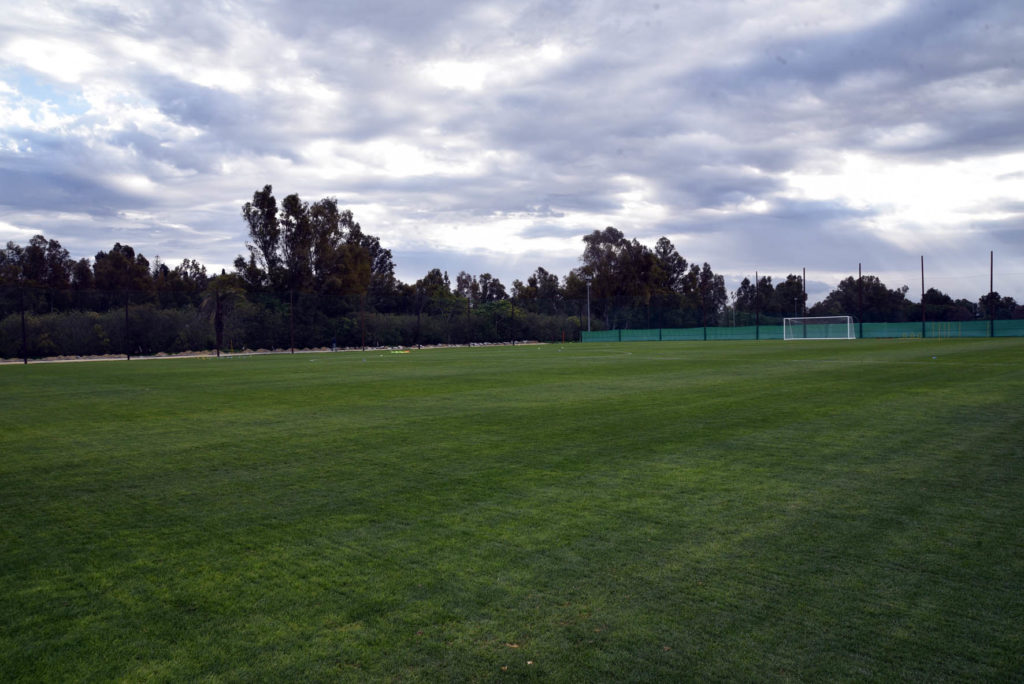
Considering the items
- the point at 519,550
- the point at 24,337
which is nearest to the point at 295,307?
the point at 24,337

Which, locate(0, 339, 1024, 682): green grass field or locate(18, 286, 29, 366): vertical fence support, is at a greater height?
locate(18, 286, 29, 366): vertical fence support

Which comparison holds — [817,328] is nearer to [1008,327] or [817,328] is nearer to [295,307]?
[1008,327]

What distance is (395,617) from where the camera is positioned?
280 cm

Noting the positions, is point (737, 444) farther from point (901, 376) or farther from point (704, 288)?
point (704, 288)

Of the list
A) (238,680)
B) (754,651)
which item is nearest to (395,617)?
(238,680)

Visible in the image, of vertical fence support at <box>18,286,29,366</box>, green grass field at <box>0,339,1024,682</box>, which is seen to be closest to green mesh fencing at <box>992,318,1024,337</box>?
green grass field at <box>0,339,1024,682</box>

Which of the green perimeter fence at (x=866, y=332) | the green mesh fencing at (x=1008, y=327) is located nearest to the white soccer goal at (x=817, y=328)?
the green perimeter fence at (x=866, y=332)

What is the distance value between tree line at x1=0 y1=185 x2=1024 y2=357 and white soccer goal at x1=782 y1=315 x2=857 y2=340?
118 centimetres

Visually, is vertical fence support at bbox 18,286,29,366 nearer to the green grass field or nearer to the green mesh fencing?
the green grass field

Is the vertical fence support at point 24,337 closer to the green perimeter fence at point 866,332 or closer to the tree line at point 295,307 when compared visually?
the tree line at point 295,307

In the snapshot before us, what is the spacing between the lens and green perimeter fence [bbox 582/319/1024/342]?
4122 cm

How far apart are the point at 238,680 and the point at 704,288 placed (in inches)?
3593

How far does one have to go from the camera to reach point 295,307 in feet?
112

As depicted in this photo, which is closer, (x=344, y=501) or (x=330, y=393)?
(x=344, y=501)
